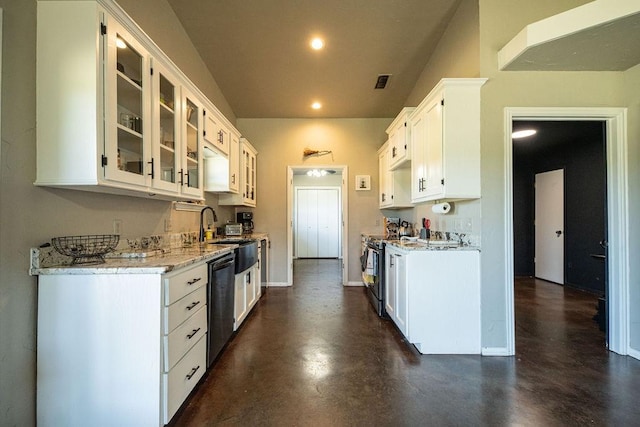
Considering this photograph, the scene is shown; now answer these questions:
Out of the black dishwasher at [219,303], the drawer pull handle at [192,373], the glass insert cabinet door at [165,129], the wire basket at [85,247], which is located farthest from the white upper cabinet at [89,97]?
the drawer pull handle at [192,373]

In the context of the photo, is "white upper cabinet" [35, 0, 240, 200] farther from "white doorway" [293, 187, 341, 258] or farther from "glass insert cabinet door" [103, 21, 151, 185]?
"white doorway" [293, 187, 341, 258]

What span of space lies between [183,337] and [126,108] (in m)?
1.44

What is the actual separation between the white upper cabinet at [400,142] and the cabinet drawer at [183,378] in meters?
2.92

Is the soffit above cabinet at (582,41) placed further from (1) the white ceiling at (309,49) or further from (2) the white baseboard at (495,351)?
(2) the white baseboard at (495,351)

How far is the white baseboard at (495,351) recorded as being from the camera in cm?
249

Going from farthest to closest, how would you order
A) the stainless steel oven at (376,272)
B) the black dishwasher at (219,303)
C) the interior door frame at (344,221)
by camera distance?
the interior door frame at (344,221)
the stainless steel oven at (376,272)
the black dishwasher at (219,303)

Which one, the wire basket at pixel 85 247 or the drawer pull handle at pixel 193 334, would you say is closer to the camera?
the wire basket at pixel 85 247

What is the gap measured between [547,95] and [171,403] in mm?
3673

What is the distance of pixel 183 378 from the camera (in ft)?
5.77

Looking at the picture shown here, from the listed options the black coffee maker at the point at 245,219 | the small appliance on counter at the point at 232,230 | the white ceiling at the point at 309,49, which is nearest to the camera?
the white ceiling at the point at 309,49

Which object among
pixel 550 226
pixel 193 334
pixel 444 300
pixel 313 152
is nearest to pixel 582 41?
pixel 444 300

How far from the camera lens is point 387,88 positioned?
4305mm

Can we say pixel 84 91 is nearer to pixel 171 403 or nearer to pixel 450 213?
pixel 171 403

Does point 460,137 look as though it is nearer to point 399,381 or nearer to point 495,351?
point 495,351
